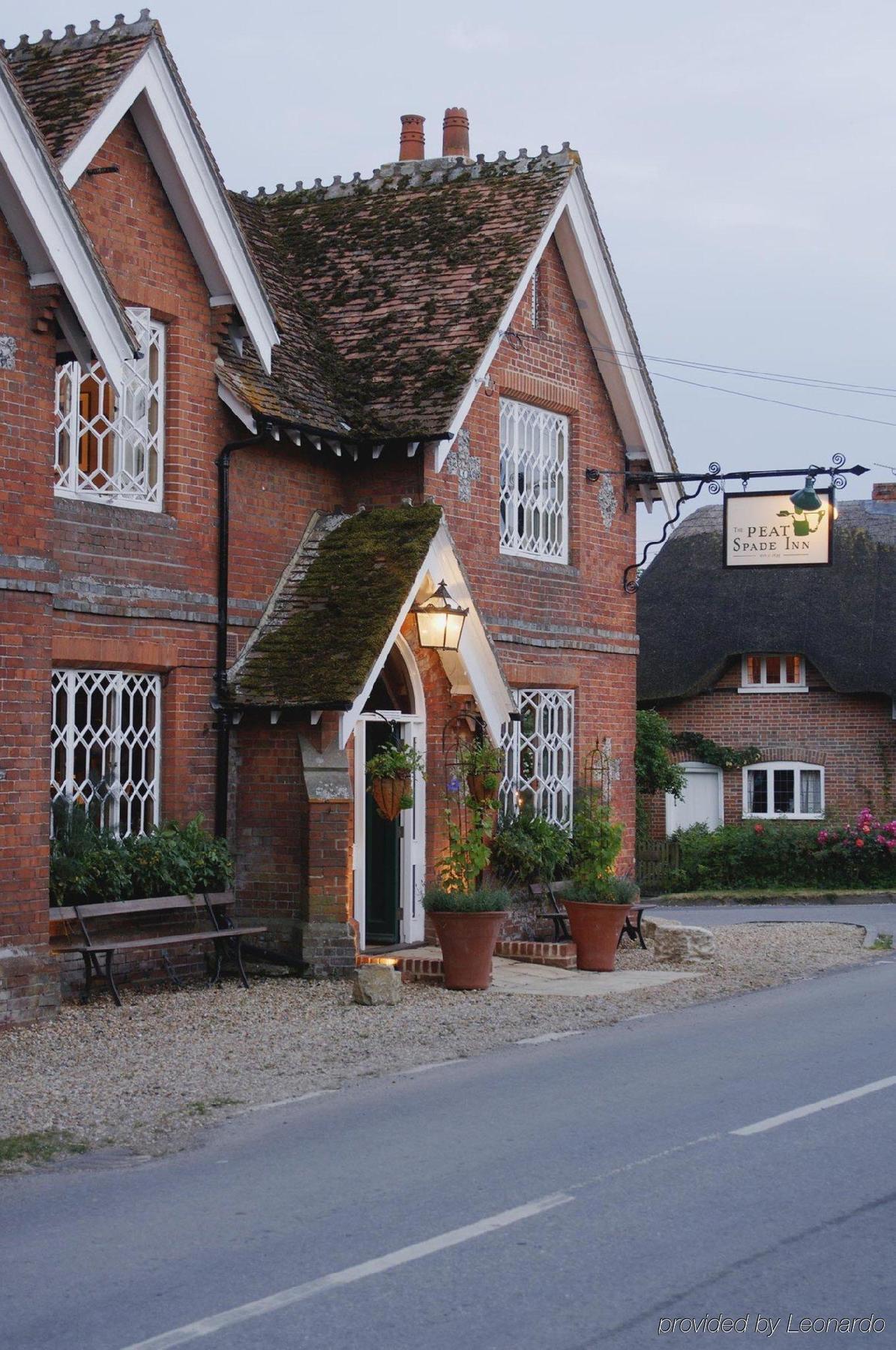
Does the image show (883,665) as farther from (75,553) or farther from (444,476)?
(75,553)

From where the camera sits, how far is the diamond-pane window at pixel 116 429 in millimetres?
14055

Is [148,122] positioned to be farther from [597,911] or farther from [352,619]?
[597,911]

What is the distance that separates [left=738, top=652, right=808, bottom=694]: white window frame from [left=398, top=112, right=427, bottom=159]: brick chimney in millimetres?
15823

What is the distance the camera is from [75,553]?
13.9 m

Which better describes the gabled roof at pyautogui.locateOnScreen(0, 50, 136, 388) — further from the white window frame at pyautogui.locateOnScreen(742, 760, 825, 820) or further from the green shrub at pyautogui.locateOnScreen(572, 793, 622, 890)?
the white window frame at pyautogui.locateOnScreen(742, 760, 825, 820)

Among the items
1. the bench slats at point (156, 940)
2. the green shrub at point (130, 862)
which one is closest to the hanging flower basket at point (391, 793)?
the green shrub at point (130, 862)

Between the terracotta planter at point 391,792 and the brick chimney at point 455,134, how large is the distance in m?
9.58

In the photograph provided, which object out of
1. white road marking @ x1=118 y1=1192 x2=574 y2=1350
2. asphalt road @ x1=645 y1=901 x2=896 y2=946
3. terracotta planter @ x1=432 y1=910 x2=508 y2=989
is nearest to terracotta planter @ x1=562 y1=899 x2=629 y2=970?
terracotta planter @ x1=432 y1=910 x2=508 y2=989

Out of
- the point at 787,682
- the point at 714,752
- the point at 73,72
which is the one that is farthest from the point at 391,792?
the point at 787,682

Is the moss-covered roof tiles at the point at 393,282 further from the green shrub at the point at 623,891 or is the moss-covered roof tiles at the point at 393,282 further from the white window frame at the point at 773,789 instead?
the white window frame at the point at 773,789

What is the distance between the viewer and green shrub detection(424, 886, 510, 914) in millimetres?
14750

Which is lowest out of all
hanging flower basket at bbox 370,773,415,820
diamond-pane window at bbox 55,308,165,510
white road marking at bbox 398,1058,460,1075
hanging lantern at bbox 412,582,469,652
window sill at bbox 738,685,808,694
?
white road marking at bbox 398,1058,460,1075

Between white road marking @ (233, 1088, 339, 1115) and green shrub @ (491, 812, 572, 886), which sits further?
green shrub @ (491, 812, 572, 886)

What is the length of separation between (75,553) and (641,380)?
8.53 metres
